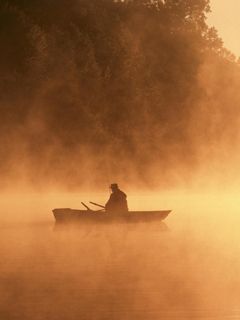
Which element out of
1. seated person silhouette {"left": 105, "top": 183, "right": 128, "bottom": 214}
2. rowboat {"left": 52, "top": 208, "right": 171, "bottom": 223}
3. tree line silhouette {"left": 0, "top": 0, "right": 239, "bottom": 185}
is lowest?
rowboat {"left": 52, "top": 208, "right": 171, "bottom": 223}

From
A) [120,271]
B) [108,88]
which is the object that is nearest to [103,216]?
[120,271]

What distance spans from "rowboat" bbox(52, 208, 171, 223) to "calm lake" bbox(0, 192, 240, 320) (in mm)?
200

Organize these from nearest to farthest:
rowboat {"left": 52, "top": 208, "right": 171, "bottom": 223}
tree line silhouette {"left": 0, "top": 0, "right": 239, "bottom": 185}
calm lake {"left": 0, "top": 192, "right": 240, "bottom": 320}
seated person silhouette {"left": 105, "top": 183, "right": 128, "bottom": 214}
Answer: calm lake {"left": 0, "top": 192, "right": 240, "bottom": 320} < rowboat {"left": 52, "top": 208, "right": 171, "bottom": 223} < seated person silhouette {"left": 105, "top": 183, "right": 128, "bottom": 214} < tree line silhouette {"left": 0, "top": 0, "right": 239, "bottom": 185}

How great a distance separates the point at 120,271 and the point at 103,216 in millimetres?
8036

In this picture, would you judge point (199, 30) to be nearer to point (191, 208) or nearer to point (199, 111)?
point (199, 111)

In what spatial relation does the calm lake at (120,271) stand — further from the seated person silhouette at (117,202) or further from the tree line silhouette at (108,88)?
the tree line silhouette at (108,88)

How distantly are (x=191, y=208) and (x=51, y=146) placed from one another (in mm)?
16015

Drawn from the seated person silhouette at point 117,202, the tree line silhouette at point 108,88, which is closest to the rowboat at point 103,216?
the seated person silhouette at point 117,202

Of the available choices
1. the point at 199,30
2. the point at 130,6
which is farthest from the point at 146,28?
the point at 199,30

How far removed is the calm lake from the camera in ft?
35.0

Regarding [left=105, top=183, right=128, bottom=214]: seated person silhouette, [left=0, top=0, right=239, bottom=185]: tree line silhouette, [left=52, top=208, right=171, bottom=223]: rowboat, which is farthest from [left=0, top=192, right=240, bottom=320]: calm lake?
[left=0, top=0, right=239, bottom=185]: tree line silhouette

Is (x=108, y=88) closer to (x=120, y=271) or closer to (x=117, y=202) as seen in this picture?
(x=117, y=202)

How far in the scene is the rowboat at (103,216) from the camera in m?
21.8

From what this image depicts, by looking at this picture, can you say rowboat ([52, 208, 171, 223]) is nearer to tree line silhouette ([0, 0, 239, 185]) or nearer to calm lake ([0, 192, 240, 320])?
calm lake ([0, 192, 240, 320])
